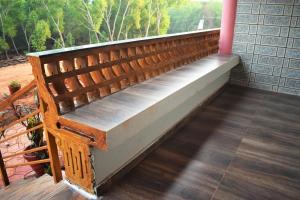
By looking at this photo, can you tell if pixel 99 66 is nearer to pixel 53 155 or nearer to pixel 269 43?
pixel 53 155

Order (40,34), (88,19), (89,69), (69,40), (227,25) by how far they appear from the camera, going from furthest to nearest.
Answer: (69,40)
(88,19)
(40,34)
(227,25)
(89,69)

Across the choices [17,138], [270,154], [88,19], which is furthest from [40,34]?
[270,154]

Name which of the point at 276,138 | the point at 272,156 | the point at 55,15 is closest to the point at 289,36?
the point at 276,138

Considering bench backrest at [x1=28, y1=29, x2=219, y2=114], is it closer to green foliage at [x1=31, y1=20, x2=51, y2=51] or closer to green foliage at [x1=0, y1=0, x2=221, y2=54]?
green foliage at [x1=0, y1=0, x2=221, y2=54]

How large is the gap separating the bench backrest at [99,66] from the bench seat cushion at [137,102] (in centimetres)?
7

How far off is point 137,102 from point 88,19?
10.9 metres

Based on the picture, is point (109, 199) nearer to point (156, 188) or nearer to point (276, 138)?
point (156, 188)

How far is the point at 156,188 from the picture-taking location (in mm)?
1725

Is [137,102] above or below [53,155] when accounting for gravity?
above

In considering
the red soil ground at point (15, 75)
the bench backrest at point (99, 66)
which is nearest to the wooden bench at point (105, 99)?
the bench backrest at point (99, 66)

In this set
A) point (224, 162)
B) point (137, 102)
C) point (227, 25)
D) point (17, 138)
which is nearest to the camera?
point (137, 102)

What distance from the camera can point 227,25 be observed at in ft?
12.1

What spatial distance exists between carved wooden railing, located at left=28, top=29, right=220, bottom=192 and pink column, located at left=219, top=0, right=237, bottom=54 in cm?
187

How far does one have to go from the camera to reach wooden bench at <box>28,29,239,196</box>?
152 cm
